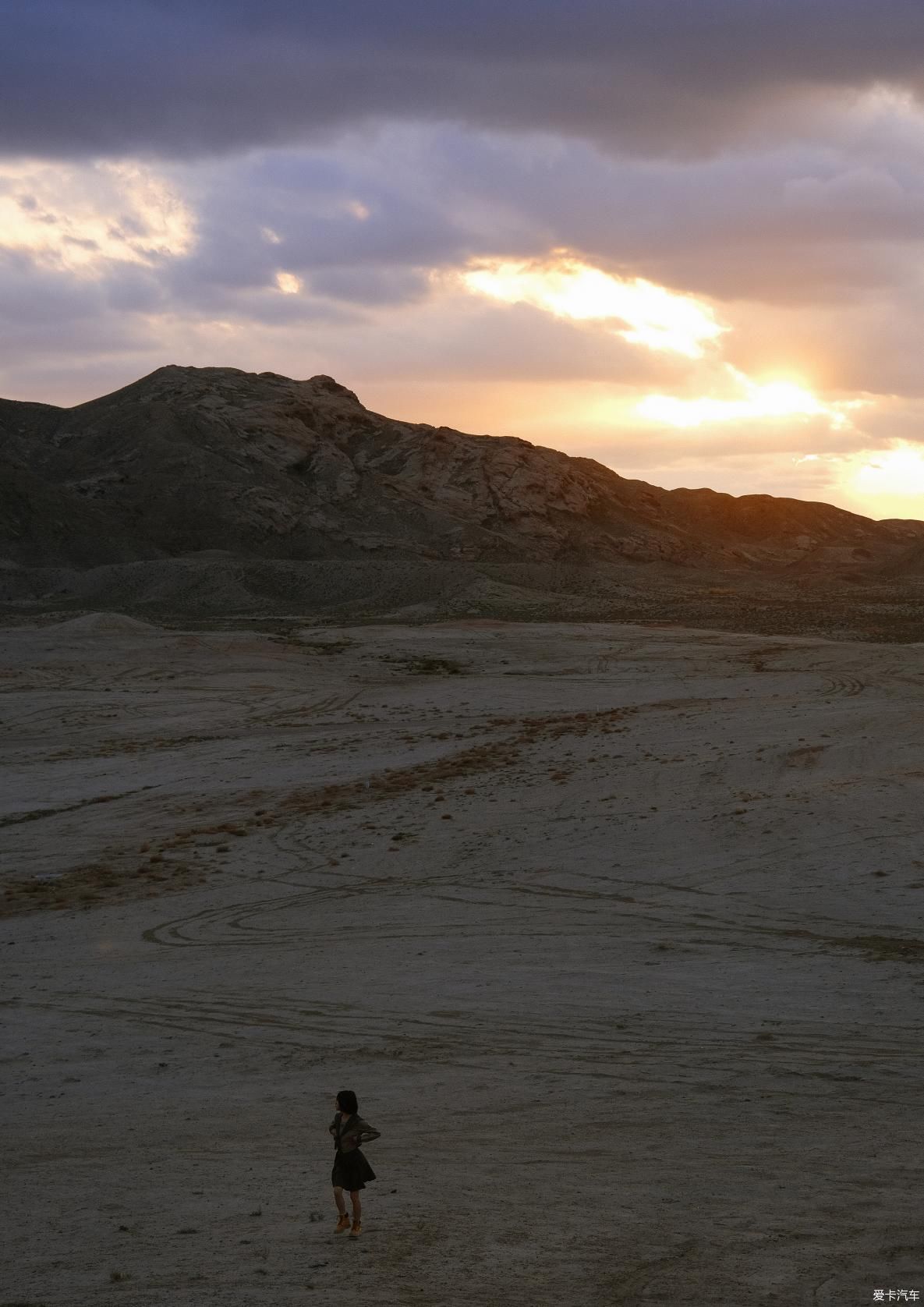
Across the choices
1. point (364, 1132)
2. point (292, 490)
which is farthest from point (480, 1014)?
point (292, 490)

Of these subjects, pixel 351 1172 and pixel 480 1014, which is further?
pixel 480 1014

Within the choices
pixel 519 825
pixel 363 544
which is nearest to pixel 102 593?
pixel 363 544

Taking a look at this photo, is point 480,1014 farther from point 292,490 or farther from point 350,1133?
point 292,490

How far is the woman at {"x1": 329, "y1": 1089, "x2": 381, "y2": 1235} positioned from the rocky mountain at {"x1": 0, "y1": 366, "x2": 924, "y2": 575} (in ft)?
264

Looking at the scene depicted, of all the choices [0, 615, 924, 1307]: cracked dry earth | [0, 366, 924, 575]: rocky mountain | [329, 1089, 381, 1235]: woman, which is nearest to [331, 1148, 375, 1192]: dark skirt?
[329, 1089, 381, 1235]: woman

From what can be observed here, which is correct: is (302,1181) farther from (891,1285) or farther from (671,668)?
(671,668)

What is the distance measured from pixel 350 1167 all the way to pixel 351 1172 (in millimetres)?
29

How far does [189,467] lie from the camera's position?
332ft

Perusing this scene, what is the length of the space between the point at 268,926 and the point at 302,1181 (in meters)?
6.22

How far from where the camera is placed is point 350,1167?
6.63 m

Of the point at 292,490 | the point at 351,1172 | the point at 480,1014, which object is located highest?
the point at 292,490

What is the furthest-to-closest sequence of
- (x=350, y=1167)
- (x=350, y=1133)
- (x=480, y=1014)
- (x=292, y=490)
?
(x=292, y=490) → (x=480, y=1014) → (x=350, y=1133) → (x=350, y=1167)

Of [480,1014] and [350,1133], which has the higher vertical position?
[350,1133]

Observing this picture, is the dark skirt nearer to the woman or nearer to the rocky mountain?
the woman
